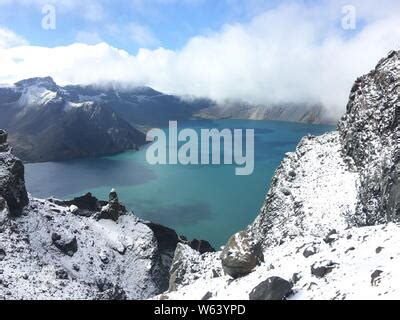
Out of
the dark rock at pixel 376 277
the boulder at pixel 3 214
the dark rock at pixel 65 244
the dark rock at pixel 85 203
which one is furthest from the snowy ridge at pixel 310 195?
the dark rock at pixel 85 203

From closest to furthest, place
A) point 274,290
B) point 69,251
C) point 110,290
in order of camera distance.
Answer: point 274,290, point 110,290, point 69,251

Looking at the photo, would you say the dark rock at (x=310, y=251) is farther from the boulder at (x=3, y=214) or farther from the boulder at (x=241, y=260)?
the boulder at (x=3, y=214)

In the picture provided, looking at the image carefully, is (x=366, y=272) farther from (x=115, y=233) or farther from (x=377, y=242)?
(x=115, y=233)

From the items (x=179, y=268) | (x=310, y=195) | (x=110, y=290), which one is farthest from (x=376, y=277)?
(x=110, y=290)

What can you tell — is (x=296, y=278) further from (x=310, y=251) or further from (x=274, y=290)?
(x=310, y=251)

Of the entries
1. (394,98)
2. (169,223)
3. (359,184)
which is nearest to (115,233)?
(169,223)

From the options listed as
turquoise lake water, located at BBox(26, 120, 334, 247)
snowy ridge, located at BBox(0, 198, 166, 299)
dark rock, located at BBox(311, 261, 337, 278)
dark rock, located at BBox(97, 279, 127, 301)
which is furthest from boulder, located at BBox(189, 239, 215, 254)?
dark rock, located at BBox(311, 261, 337, 278)

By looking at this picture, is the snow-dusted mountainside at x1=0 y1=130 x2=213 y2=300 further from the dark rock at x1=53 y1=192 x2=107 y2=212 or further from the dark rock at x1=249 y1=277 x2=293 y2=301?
the dark rock at x1=249 y1=277 x2=293 y2=301
